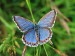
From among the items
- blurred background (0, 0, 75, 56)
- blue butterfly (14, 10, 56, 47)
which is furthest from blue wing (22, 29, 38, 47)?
blurred background (0, 0, 75, 56)

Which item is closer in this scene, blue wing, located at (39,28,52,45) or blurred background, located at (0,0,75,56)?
blue wing, located at (39,28,52,45)

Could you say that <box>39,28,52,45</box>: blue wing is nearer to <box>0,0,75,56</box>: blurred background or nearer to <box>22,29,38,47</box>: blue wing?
<box>22,29,38,47</box>: blue wing

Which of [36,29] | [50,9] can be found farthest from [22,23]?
[50,9]

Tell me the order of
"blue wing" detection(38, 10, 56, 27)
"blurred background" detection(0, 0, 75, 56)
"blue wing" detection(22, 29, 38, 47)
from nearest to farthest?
"blue wing" detection(22, 29, 38, 47)
"blue wing" detection(38, 10, 56, 27)
"blurred background" detection(0, 0, 75, 56)

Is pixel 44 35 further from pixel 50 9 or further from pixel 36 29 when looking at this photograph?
pixel 50 9

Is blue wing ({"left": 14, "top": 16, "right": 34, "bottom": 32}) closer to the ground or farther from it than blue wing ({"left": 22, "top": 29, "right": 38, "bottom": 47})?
farther from it

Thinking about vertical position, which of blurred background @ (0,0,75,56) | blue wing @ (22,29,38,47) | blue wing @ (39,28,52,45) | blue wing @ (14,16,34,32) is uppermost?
blue wing @ (14,16,34,32)

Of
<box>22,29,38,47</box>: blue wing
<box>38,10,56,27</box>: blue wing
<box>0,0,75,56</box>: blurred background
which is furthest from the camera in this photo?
<box>0,0,75,56</box>: blurred background
